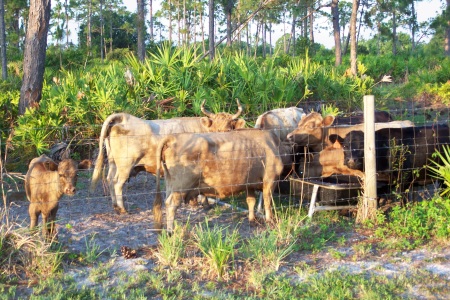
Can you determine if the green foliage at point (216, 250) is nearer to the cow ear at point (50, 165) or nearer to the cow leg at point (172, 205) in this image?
the cow leg at point (172, 205)

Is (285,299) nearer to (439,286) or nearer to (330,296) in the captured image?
(330,296)

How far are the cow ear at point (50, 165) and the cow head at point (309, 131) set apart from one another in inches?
151

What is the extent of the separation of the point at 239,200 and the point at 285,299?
4.02 m

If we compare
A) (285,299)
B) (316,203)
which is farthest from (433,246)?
(285,299)

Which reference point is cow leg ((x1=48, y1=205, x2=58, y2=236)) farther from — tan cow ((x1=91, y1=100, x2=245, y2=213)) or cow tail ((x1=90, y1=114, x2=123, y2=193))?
tan cow ((x1=91, y1=100, x2=245, y2=213))

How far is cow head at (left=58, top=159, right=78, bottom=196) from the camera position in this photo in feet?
19.9

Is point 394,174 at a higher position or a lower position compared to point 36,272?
higher

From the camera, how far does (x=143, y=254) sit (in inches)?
241

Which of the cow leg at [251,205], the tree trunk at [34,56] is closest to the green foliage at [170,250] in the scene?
the cow leg at [251,205]

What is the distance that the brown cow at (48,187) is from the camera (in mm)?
6137

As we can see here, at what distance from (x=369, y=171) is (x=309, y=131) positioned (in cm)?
171

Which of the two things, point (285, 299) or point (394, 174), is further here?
point (394, 174)

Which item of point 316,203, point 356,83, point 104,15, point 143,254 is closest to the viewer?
point 143,254

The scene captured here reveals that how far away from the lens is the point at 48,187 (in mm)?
6266
